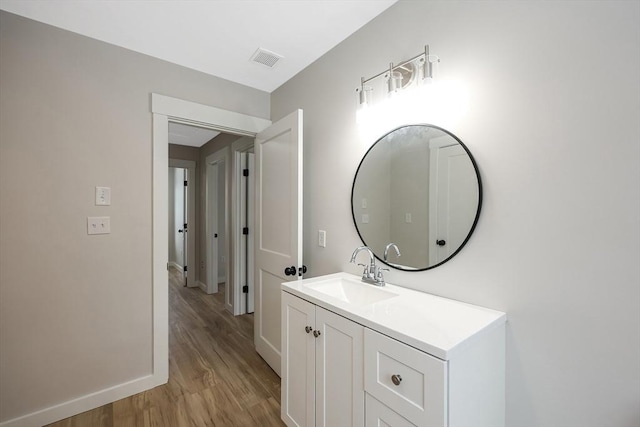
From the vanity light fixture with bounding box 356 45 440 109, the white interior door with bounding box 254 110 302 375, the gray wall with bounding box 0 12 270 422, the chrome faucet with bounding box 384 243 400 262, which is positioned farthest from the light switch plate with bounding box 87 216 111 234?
the vanity light fixture with bounding box 356 45 440 109

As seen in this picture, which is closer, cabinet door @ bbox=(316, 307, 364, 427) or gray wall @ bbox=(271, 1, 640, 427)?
gray wall @ bbox=(271, 1, 640, 427)

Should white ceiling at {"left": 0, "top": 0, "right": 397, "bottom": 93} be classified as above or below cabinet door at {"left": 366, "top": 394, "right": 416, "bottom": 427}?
above

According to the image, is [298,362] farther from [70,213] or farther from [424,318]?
[70,213]

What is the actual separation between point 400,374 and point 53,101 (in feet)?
7.94

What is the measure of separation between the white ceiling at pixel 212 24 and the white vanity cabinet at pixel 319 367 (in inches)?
64.1

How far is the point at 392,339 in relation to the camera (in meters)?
0.96

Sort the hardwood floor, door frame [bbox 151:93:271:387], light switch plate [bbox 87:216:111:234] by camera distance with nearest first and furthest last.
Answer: the hardwood floor < light switch plate [bbox 87:216:111:234] < door frame [bbox 151:93:271:387]

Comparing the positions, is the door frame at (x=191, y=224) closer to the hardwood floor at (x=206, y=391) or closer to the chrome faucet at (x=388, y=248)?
the hardwood floor at (x=206, y=391)

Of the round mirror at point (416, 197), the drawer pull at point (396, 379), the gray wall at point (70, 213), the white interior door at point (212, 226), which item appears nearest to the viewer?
the drawer pull at point (396, 379)

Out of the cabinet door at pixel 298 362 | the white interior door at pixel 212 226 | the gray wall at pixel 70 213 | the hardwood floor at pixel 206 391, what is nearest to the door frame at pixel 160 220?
the gray wall at pixel 70 213

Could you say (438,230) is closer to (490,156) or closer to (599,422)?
(490,156)

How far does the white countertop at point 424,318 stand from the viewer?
2.90ft

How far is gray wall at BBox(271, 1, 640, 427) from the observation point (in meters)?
0.87

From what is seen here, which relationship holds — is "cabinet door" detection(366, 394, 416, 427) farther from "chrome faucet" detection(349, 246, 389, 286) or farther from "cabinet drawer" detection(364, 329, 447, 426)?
"chrome faucet" detection(349, 246, 389, 286)
